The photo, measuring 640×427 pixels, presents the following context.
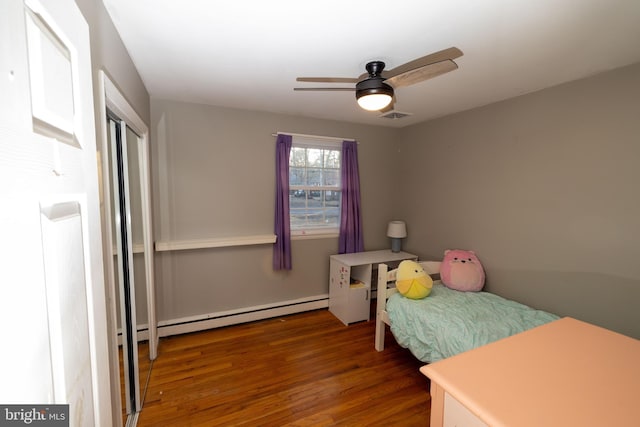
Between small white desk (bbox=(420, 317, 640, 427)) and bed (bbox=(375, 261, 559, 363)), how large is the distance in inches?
29.7

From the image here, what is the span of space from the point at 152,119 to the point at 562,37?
311cm

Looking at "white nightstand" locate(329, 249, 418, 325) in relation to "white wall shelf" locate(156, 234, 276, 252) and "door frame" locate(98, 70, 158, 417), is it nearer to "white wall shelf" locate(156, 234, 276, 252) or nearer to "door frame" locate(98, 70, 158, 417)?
"white wall shelf" locate(156, 234, 276, 252)

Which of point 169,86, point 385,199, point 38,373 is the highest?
point 169,86

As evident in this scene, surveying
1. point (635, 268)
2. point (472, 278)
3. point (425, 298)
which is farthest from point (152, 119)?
point (635, 268)

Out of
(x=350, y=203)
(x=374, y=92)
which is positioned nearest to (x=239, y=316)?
(x=350, y=203)

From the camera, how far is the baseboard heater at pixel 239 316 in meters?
2.80

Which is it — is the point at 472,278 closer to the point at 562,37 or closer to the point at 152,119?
the point at 562,37

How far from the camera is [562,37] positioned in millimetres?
1531

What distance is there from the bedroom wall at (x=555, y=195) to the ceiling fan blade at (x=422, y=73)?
1.46 meters

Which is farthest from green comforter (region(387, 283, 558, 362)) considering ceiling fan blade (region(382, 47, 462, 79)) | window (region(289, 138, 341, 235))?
ceiling fan blade (region(382, 47, 462, 79))

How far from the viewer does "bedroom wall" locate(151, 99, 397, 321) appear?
271 centimetres

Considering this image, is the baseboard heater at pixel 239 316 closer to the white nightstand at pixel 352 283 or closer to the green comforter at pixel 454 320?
the white nightstand at pixel 352 283

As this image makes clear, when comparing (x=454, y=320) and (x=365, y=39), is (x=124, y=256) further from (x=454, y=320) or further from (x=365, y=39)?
(x=454, y=320)

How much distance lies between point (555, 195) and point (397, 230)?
166 cm
